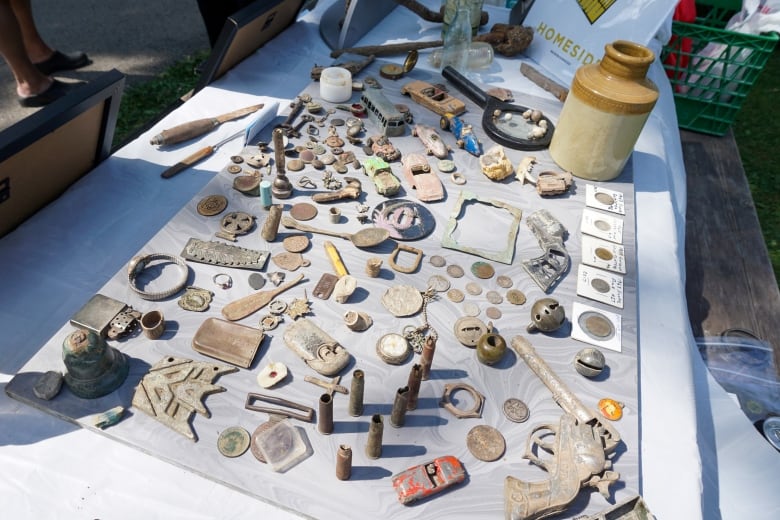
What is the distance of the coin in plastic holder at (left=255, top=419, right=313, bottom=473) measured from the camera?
106cm

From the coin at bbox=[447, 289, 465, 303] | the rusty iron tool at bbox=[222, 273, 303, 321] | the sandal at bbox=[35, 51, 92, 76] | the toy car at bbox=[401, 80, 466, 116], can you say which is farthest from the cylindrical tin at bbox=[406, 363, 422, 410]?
the sandal at bbox=[35, 51, 92, 76]

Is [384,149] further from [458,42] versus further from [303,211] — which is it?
[458,42]

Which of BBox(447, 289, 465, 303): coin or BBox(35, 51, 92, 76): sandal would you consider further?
BBox(35, 51, 92, 76): sandal

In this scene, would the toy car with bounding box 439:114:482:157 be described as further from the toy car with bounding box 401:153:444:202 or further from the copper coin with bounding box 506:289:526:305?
the copper coin with bounding box 506:289:526:305


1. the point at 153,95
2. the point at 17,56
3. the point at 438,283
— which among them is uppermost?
the point at 438,283

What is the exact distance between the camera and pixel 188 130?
6.40ft

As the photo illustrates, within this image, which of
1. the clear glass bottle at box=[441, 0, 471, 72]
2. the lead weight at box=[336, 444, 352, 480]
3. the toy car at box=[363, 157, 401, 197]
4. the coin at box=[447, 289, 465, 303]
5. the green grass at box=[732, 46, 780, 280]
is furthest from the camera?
the green grass at box=[732, 46, 780, 280]

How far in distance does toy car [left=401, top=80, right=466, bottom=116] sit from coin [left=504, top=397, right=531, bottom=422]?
52.0 inches

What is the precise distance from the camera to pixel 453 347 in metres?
1.33

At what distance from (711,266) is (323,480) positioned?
2.12 meters

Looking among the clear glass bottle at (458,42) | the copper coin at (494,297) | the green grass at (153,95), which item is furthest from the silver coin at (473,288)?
the green grass at (153,95)

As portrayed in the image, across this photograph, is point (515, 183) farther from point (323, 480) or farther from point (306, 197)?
point (323, 480)

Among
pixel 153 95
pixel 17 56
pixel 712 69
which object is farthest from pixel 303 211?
pixel 712 69

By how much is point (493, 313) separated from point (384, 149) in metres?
0.80
